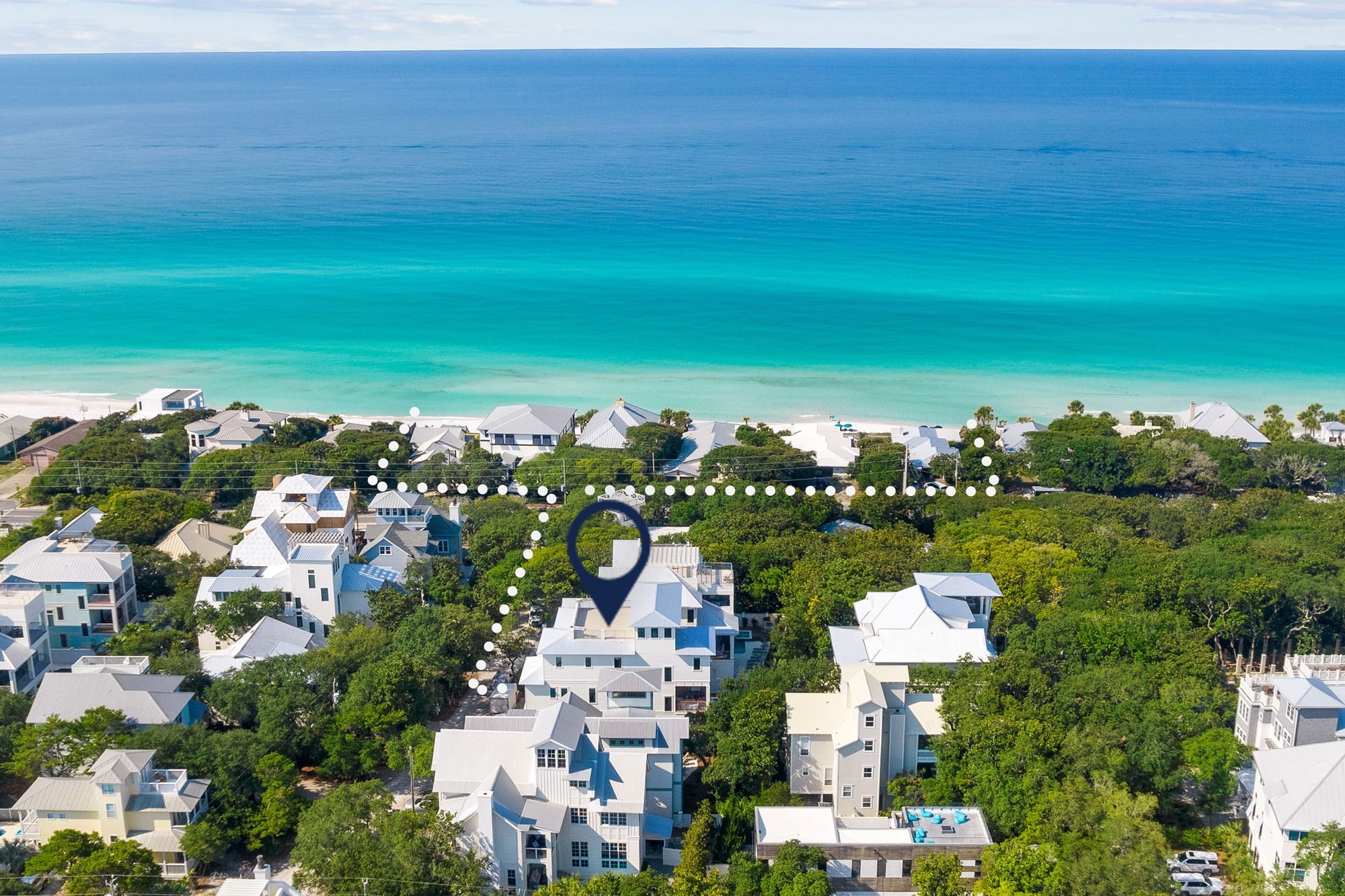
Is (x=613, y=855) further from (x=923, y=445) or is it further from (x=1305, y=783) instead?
(x=923, y=445)

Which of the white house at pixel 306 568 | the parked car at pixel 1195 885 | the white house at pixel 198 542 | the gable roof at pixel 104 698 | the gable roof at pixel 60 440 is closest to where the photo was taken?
the parked car at pixel 1195 885

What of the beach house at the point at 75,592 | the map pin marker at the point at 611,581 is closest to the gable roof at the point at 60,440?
the beach house at the point at 75,592

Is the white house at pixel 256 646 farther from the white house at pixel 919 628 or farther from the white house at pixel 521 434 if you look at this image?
the white house at pixel 521 434

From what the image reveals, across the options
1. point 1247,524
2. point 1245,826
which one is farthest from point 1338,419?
point 1245,826

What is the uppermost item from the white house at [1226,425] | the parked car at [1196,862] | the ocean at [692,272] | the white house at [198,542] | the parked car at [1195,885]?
the ocean at [692,272]

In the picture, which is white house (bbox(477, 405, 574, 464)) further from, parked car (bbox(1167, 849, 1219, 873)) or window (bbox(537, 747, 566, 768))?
parked car (bbox(1167, 849, 1219, 873))

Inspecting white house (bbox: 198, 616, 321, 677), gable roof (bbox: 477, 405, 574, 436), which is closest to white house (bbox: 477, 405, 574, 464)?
gable roof (bbox: 477, 405, 574, 436)

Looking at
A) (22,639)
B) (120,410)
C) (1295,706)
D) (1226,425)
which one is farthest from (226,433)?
(1226,425)
